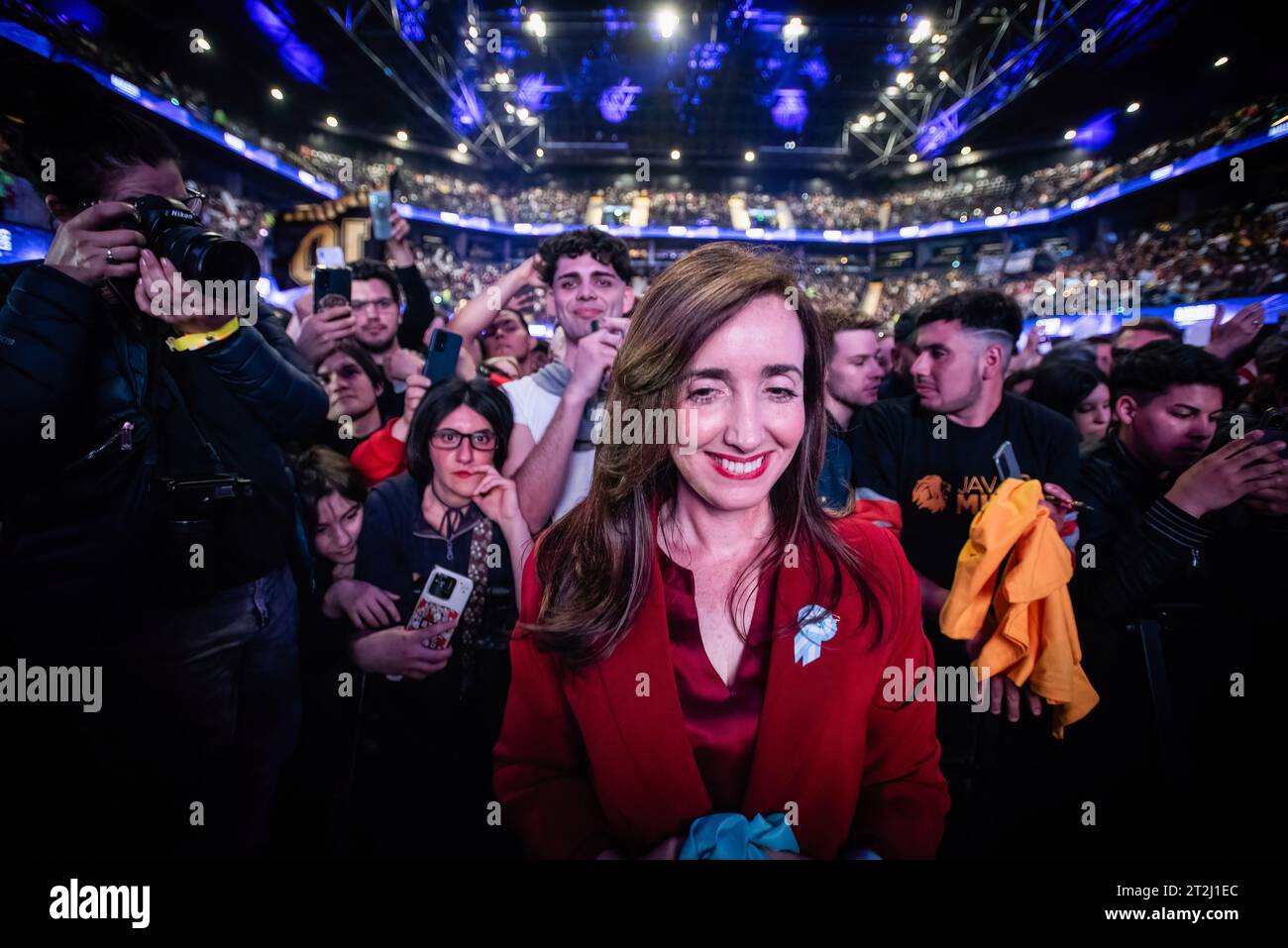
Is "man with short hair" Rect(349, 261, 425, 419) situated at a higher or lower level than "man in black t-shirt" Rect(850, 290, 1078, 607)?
higher

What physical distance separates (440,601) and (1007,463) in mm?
2220

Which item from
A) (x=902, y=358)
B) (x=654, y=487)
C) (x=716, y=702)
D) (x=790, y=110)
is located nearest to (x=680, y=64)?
(x=790, y=110)

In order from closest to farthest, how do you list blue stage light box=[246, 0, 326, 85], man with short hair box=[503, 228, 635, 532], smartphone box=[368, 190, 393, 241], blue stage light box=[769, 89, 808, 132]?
man with short hair box=[503, 228, 635, 532] < smartphone box=[368, 190, 393, 241] < blue stage light box=[246, 0, 326, 85] < blue stage light box=[769, 89, 808, 132]

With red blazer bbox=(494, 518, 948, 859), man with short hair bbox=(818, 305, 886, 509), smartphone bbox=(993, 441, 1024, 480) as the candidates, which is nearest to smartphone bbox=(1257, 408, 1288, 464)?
smartphone bbox=(993, 441, 1024, 480)

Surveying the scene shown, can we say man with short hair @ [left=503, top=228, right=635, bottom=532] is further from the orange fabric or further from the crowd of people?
the orange fabric

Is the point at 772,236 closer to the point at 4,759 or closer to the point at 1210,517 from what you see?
the point at 1210,517

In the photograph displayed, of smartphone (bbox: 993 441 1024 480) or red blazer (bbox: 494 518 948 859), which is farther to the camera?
smartphone (bbox: 993 441 1024 480)

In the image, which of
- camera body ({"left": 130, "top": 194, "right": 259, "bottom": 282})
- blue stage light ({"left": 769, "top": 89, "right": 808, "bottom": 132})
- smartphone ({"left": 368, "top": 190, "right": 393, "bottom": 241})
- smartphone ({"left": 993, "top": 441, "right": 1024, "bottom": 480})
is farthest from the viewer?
blue stage light ({"left": 769, "top": 89, "right": 808, "bottom": 132})

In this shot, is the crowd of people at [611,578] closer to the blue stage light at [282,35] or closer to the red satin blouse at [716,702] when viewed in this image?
the red satin blouse at [716,702]

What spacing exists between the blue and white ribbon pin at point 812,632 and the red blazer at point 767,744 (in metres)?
0.02

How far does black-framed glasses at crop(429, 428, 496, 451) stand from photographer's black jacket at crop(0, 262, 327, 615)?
0.40m

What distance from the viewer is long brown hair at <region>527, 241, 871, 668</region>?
109 centimetres

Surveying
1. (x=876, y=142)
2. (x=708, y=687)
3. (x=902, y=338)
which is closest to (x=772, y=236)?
(x=876, y=142)

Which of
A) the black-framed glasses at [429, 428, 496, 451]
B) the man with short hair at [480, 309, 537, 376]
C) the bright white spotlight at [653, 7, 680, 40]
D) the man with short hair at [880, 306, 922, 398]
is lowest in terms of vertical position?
the black-framed glasses at [429, 428, 496, 451]
